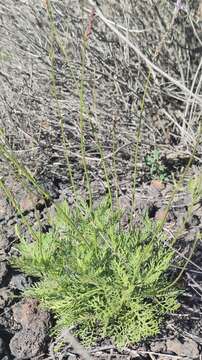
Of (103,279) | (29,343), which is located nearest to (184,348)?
(103,279)

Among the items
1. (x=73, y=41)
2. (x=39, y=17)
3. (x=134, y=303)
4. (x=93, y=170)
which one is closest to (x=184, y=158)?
(x=93, y=170)

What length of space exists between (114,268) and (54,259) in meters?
0.26

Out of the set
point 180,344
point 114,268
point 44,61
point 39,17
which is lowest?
point 180,344

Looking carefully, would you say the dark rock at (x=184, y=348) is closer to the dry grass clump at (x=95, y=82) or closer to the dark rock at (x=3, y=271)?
the dark rock at (x=3, y=271)

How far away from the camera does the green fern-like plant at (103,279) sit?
7.12ft

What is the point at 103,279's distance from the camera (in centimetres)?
215

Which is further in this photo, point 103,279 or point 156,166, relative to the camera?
point 156,166

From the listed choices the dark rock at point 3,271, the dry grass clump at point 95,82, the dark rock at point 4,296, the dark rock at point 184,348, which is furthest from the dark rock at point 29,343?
the dry grass clump at point 95,82

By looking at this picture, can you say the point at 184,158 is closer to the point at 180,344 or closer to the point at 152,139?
Result: the point at 152,139

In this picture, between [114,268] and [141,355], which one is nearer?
[114,268]

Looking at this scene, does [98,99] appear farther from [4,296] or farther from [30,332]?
[30,332]

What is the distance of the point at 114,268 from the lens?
2.19 meters

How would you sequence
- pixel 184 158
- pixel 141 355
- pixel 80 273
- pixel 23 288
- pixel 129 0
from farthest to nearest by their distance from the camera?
1. pixel 184 158
2. pixel 129 0
3. pixel 23 288
4. pixel 141 355
5. pixel 80 273

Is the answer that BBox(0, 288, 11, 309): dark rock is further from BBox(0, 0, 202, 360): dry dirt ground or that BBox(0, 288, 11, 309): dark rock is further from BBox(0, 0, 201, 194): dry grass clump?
BBox(0, 0, 201, 194): dry grass clump
